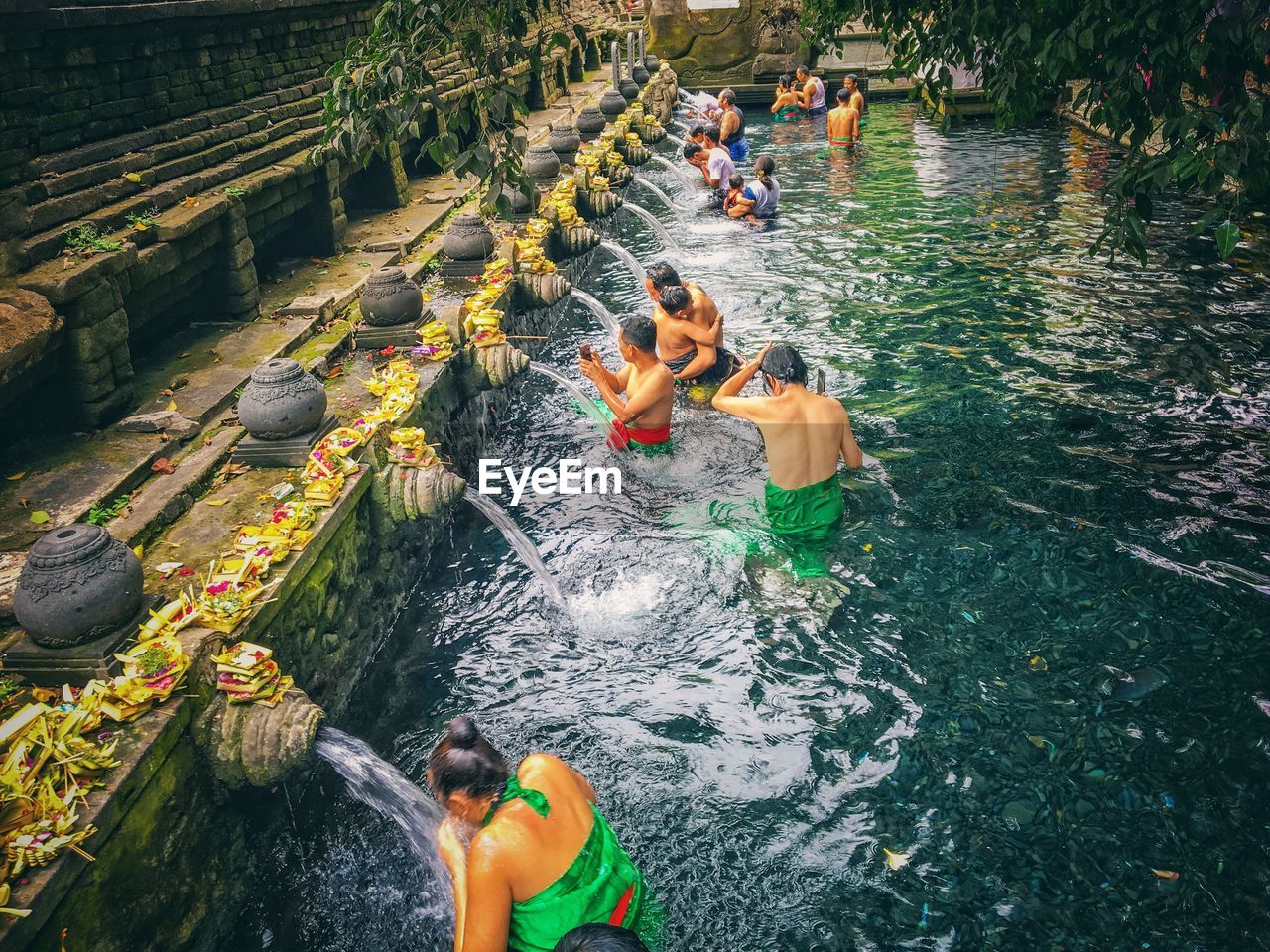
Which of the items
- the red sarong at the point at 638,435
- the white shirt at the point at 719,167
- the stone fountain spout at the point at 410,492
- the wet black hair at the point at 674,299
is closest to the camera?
the stone fountain spout at the point at 410,492

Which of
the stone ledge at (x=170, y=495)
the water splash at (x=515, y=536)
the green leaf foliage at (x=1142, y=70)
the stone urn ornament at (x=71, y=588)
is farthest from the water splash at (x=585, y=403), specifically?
the stone urn ornament at (x=71, y=588)

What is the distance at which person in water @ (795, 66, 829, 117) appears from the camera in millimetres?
23328

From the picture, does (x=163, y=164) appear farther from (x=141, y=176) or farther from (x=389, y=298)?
(x=389, y=298)

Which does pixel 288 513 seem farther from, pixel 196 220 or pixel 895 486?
pixel 895 486

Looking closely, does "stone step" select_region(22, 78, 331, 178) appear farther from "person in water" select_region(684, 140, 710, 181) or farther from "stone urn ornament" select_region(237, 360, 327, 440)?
"person in water" select_region(684, 140, 710, 181)

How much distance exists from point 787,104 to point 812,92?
70 cm

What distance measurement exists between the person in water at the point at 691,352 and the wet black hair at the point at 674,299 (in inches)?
7.1

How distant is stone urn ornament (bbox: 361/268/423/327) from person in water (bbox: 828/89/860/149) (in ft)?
47.8

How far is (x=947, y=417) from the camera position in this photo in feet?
29.3

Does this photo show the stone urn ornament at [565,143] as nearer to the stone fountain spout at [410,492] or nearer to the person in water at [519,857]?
the stone fountain spout at [410,492]

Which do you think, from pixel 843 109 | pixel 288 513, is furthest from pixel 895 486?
pixel 843 109

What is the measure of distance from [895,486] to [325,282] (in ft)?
21.5

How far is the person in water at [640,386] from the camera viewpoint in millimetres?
7582

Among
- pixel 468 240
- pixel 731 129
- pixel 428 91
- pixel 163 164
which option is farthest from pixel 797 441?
pixel 731 129
